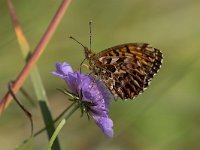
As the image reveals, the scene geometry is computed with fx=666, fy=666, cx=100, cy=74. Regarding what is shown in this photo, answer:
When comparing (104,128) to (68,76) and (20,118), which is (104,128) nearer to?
(68,76)

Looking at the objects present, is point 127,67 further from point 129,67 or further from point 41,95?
point 41,95

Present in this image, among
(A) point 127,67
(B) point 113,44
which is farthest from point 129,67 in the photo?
(B) point 113,44

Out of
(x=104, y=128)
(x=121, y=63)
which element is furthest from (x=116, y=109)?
(x=104, y=128)

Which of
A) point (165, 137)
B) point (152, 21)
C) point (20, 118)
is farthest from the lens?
point (152, 21)

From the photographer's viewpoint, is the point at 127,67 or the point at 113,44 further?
the point at 113,44

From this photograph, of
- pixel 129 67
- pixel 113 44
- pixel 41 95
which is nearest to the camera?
pixel 41 95

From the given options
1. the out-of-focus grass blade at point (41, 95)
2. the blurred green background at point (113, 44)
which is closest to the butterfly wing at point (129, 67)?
the out-of-focus grass blade at point (41, 95)

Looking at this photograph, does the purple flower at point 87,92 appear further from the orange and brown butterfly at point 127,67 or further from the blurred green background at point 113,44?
the blurred green background at point 113,44
